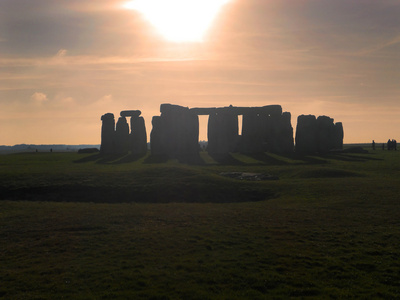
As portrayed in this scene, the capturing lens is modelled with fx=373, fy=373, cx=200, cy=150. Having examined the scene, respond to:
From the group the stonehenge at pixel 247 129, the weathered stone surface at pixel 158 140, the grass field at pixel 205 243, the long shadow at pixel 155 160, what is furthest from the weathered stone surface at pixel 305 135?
the grass field at pixel 205 243

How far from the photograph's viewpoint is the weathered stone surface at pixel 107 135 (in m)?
73.4

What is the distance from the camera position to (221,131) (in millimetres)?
71438

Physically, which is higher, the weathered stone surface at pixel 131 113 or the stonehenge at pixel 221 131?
the weathered stone surface at pixel 131 113

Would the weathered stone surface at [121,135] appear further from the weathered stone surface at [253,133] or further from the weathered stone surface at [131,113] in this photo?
the weathered stone surface at [253,133]

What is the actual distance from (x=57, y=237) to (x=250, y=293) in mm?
9923

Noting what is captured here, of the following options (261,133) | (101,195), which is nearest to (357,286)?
(101,195)

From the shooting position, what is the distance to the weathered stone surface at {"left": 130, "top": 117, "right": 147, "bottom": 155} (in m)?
73.2

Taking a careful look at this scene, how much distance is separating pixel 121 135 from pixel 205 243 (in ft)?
197

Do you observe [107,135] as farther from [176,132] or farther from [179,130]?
[179,130]

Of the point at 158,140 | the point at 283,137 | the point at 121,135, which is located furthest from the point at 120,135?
the point at 283,137

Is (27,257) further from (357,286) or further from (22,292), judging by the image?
(357,286)

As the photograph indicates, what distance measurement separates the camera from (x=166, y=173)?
36.4 meters

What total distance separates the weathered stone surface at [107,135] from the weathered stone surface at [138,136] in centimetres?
392

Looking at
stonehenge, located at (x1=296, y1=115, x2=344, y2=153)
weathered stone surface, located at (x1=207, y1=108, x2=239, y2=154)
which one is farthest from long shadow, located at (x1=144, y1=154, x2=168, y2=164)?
stonehenge, located at (x1=296, y1=115, x2=344, y2=153)
